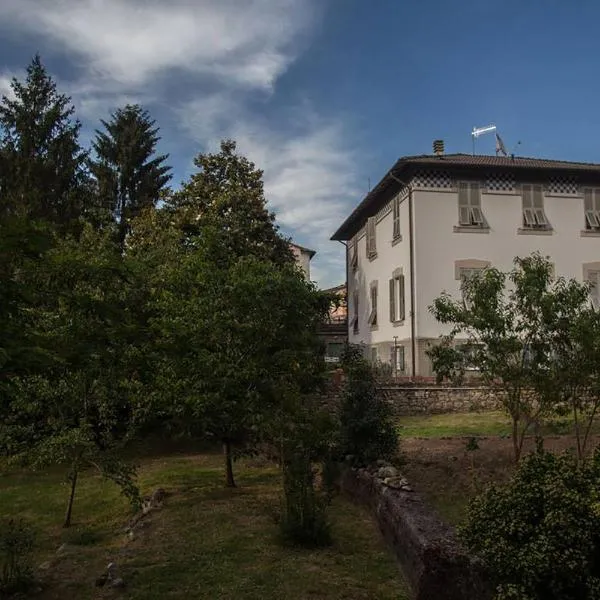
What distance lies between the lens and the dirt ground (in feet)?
27.3

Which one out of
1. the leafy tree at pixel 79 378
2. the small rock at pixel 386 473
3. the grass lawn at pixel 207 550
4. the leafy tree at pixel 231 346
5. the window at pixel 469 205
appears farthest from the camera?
the window at pixel 469 205

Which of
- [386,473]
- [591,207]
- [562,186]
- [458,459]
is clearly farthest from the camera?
[591,207]

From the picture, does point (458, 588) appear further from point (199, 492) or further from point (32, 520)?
point (32, 520)

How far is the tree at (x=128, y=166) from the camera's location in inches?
1228

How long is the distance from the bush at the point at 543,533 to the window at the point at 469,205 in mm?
19407

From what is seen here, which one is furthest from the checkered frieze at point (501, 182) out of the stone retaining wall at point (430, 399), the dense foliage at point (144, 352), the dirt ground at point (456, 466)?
the dirt ground at point (456, 466)

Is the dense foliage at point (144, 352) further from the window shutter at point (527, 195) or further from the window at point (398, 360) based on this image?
the window shutter at point (527, 195)

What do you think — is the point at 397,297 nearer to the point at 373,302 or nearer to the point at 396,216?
the point at 396,216

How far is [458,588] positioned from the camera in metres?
4.73

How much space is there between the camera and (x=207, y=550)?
21.8ft

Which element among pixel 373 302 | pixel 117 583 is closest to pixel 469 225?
pixel 373 302

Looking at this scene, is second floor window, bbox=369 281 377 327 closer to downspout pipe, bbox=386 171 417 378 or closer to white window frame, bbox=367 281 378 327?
white window frame, bbox=367 281 378 327

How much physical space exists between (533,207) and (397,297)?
19.7 feet

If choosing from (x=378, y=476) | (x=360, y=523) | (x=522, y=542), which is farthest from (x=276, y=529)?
(x=522, y=542)
